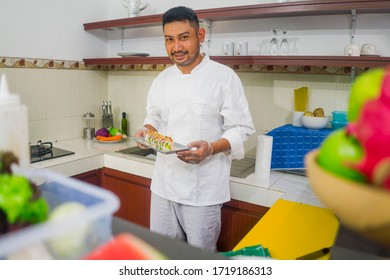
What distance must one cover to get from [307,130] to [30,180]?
1.52 m

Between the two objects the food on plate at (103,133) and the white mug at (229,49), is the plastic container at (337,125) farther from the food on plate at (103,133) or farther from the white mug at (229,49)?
the food on plate at (103,133)

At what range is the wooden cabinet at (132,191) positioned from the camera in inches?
77.9

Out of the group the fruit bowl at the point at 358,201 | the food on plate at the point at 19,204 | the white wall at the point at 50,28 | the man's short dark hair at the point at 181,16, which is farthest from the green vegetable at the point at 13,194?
the white wall at the point at 50,28

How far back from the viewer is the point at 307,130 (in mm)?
1677

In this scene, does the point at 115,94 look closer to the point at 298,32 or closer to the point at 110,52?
the point at 110,52

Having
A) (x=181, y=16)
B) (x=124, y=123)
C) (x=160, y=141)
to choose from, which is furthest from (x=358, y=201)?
(x=124, y=123)

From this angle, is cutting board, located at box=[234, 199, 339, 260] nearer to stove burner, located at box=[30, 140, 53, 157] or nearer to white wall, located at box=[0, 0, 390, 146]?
white wall, located at box=[0, 0, 390, 146]

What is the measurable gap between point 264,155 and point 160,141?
1.85 ft

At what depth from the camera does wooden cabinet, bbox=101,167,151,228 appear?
1978 millimetres

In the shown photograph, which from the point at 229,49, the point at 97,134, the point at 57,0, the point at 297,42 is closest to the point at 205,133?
the point at 229,49

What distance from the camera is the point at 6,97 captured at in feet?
1.11

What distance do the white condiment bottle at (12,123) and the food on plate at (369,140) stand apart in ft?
0.99

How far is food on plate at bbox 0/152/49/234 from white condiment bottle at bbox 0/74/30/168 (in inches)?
1.3

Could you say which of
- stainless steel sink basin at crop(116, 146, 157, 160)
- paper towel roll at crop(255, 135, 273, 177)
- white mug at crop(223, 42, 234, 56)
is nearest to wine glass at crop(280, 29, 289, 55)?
white mug at crop(223, 42, 234, 56)
